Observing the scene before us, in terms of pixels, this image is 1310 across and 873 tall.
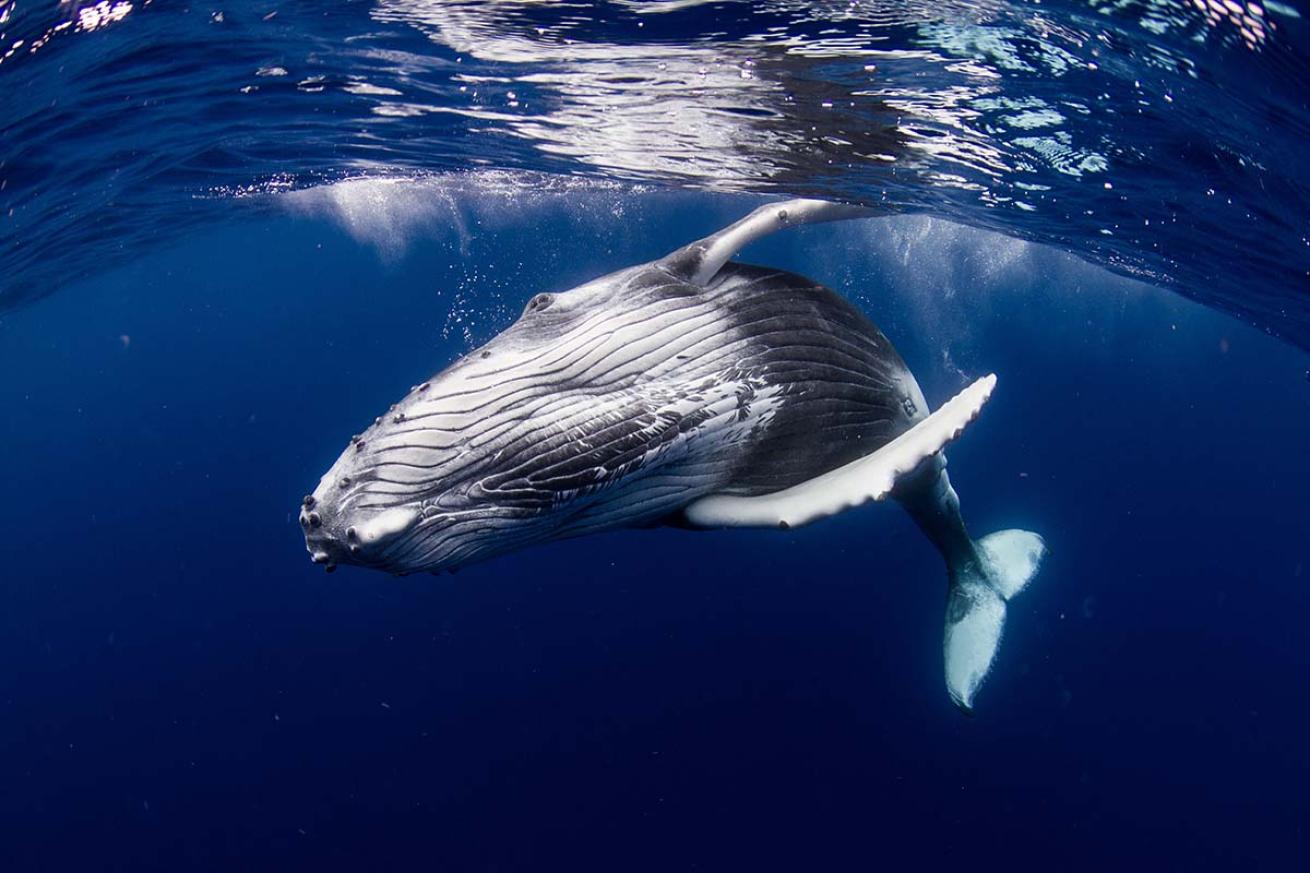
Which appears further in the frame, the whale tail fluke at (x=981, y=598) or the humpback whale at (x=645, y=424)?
the whale tail fluke at (x=981, y=598)

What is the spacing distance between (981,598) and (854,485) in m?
4.94

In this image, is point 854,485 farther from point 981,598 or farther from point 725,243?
point 981,598

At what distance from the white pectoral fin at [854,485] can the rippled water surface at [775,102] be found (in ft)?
12.8

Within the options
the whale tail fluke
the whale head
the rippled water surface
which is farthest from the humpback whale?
the whale tail fluke

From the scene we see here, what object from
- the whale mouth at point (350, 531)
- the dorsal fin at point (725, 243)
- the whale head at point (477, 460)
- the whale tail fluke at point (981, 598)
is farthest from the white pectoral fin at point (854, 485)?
the whale tail fluke at point (981, 598)

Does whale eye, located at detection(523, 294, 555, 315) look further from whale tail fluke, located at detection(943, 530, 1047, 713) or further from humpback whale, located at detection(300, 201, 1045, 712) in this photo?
whale tail fluke, located at detection(943, 530, 1047, 713)

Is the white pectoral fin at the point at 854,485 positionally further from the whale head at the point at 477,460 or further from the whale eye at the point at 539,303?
the whale eye at the point at 539,303

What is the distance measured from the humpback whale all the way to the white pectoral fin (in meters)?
0.01

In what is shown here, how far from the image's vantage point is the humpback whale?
3418 mm

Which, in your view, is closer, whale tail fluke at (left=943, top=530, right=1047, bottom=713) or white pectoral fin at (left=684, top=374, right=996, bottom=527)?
white pectoral fin at (left=684, top=374, right=996, bottom=527)

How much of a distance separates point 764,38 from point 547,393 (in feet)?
17.9

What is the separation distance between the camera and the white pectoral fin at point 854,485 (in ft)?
12.6

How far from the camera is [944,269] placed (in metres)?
45.2

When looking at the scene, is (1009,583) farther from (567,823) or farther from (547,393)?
(567,823)
